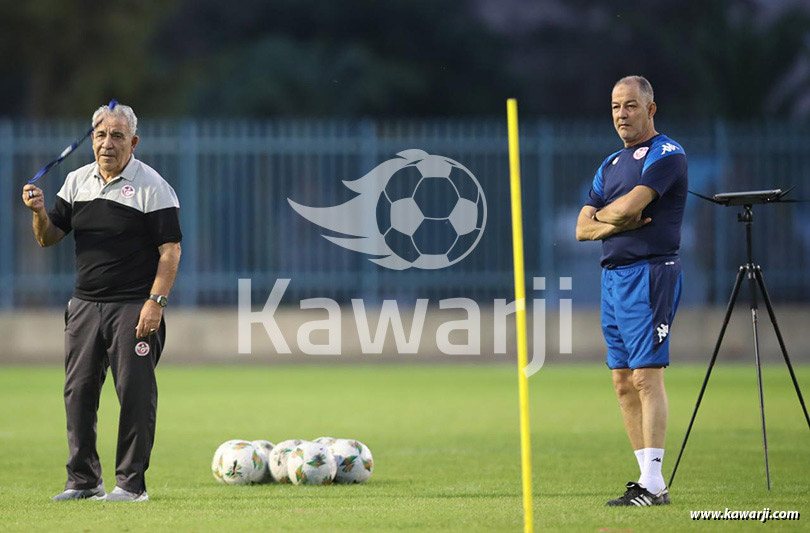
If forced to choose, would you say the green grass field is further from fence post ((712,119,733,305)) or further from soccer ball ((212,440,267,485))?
fence post ((712,119,733,305))

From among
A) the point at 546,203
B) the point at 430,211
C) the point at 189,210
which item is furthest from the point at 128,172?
the point at 546,203

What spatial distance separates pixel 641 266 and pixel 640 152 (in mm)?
710

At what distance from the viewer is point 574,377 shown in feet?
67.6

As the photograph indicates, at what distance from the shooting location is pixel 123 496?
909 cm

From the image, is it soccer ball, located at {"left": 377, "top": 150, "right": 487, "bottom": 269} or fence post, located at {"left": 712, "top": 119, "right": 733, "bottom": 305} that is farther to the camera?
fence post, located at {"left": 712, "top": 119, "right": 733, "bottom": 305}

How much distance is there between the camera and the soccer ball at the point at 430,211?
75.1 ft

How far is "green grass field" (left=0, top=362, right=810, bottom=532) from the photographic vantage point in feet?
27.5

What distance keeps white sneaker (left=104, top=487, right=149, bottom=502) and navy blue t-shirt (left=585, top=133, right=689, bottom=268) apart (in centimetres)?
327

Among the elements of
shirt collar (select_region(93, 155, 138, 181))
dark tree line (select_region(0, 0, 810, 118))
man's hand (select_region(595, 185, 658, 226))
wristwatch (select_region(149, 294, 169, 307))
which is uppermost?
dark tree line (select_region(0, 0, 810, 118))

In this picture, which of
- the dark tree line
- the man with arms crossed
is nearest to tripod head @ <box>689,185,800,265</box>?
the man with arms crossed

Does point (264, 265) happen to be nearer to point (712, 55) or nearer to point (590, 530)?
point (590, 530)

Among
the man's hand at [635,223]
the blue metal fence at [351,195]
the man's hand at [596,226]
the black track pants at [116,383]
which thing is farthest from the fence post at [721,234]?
the black track pants at [116,383]

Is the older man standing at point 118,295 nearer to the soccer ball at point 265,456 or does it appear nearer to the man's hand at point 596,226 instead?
the soccer ball at point 265,456

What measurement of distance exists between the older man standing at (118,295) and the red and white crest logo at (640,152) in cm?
293
